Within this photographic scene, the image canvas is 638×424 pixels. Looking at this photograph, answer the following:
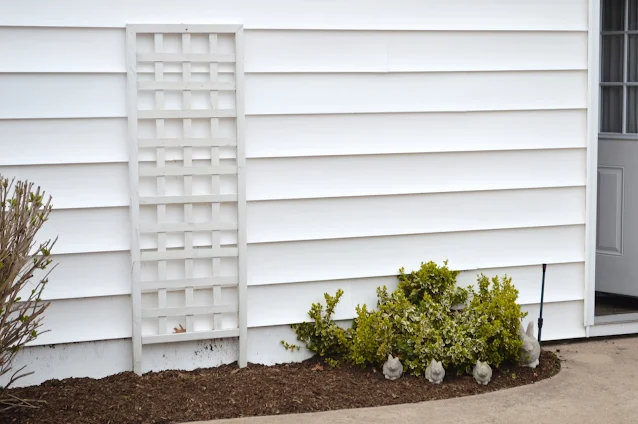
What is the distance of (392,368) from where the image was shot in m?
4.89

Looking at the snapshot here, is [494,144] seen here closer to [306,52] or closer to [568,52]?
[568,52]

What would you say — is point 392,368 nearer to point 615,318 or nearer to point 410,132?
point 410,132

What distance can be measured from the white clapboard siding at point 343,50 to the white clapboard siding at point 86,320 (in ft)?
3.90

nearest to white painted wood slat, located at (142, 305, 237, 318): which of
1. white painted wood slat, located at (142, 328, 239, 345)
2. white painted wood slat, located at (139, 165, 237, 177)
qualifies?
white painted wood slat, located at (142, 328, 239, 345)

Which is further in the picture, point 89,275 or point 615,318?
point 615,318

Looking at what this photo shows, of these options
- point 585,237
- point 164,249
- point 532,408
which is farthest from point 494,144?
point 164,249

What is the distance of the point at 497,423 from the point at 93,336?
6.86ft

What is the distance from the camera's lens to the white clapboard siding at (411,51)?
504cm

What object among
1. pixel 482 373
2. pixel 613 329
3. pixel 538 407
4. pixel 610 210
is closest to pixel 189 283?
pixel 482 373

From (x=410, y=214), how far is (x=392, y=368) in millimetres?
914

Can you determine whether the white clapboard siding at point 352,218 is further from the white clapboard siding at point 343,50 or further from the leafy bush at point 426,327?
the white clapboard siding at point 343,50

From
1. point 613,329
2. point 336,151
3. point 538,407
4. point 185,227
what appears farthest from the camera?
point 613,329

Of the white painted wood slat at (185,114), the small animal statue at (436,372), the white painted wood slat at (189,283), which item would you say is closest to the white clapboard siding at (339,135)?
the white painted wood slat at (185,114)

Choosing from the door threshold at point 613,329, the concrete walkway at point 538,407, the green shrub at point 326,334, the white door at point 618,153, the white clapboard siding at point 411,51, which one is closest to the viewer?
the concrete walkway at point 538,407
